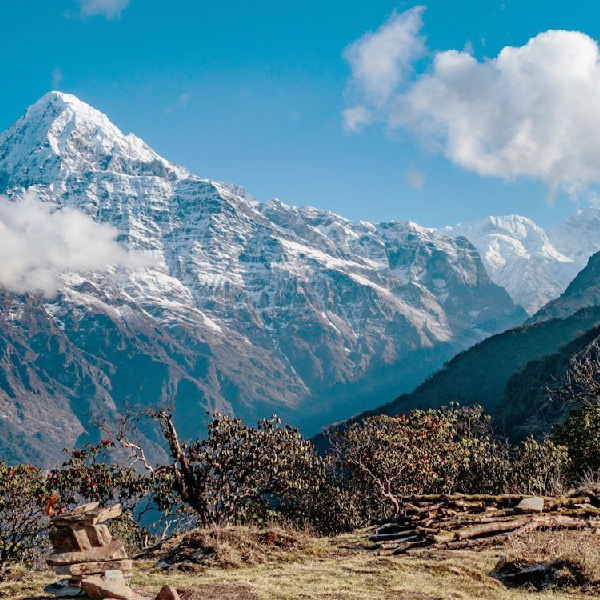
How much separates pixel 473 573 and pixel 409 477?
36854mm

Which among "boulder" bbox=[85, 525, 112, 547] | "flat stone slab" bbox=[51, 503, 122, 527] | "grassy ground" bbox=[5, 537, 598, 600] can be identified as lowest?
"grassy ground" bbox=[5, 537, 598, 600]

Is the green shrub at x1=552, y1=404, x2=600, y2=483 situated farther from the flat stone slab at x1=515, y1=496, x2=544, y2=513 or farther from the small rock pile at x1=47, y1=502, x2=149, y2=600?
the small rock pile at x1=47, y1=502, x2=149, y2=600

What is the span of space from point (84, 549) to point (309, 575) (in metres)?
Answer: 7.43

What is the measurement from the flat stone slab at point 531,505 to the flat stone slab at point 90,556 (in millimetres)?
18651

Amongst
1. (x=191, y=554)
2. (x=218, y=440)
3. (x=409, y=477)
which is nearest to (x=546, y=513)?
(x=191, y=554)

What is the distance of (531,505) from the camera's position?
28203 mm

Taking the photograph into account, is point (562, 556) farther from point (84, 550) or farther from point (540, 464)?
point (540, 464)

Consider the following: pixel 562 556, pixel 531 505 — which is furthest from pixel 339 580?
pixel 531 505

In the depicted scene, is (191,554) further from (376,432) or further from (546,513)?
(376,432)

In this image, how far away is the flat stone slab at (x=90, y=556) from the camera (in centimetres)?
1862

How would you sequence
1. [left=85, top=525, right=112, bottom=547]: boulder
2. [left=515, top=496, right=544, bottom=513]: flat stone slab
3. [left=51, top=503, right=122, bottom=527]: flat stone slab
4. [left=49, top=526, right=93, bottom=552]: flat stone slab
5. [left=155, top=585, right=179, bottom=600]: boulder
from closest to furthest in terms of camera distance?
[left=155, top=585, right=179, bottom=600]: boulder < [left=49, top=526, right=93, bottom=552]: flat stone slab < [left=51, top=503, right=122, bottom=527]: flat stone slab < [left=85, top=525, right=112, bottom=547]: boulder < [left=515, top=496, right=544, bottom=513]: flat stone slab

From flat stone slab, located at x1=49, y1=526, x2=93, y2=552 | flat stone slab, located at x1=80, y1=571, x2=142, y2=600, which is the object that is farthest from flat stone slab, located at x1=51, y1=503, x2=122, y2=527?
flat stone slab, located at x1=80, y1=571, x2=142, y2=600

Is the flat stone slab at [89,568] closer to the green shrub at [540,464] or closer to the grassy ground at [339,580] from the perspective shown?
the grassy ground at [339,580]

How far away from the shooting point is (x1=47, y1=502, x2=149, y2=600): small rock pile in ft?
59.9
